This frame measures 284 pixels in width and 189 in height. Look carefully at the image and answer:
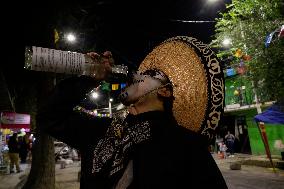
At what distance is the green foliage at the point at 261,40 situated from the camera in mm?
13641

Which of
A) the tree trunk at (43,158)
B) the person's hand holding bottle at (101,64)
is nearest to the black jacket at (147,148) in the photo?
the person's hand holding bottle at (101,64)

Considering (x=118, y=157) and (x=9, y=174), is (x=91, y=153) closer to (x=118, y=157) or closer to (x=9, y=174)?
(x=118, y=157)

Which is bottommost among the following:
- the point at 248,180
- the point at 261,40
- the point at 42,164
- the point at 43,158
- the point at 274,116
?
the point at 248,180

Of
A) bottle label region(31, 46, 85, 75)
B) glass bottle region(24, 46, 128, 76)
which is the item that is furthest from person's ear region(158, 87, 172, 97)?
bottle label region(31, 46, 85, 75)

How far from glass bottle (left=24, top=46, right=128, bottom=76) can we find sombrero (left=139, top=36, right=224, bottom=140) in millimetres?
446

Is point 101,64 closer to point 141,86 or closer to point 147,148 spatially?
point 141,86

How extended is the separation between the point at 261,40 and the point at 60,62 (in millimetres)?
13959

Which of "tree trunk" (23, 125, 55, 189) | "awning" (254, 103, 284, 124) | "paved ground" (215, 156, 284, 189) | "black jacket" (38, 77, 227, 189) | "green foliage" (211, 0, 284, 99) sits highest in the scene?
"green foliage" (211, 0, 284, 99)

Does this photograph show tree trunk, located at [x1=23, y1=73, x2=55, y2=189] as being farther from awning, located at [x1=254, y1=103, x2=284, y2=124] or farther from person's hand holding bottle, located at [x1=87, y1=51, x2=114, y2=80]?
awning, located at [x1=254, y1=103, x2=284, y2=124]

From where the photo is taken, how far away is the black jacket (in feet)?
5.35

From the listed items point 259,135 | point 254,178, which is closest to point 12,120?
point 254,178

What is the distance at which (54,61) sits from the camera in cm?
206

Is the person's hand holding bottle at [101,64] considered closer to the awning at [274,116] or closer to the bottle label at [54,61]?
the bottle label at [54,61]

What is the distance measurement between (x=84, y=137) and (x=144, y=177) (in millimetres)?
735
